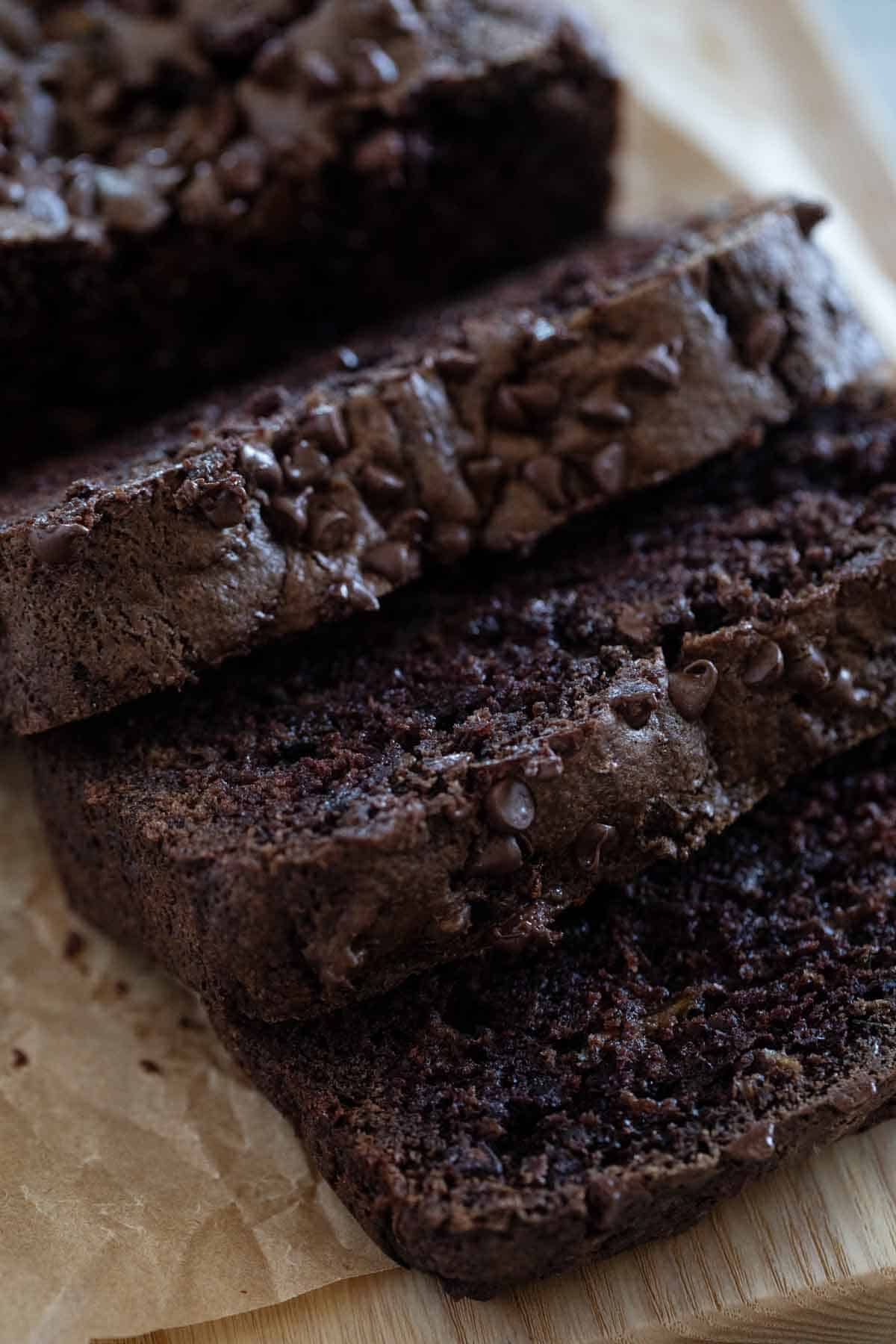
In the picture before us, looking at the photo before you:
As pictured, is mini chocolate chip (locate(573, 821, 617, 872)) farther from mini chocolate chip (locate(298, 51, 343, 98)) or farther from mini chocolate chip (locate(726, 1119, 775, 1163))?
mini chocolate chip (locate(298, 51, 343, 98))

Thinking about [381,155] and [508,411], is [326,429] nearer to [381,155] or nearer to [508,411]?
[508,411]

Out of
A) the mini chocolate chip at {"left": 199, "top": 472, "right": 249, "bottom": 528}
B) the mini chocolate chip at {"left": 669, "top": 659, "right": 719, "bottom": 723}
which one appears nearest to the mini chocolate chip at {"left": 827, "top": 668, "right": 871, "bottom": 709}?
the mini chocolate chip at {"left": 669, "top": 659, "right": 719, "bottom": 723}

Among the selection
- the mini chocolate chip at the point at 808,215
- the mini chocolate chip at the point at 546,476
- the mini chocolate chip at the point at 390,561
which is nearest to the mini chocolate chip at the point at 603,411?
the mini chocolate chip at the point at 546,476

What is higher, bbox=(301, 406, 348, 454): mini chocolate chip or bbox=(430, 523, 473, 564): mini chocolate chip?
bbox=(301, 406, 348, 454): mini chocolate chip

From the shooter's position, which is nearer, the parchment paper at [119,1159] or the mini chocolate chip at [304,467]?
the parchment paper at [119,1159]

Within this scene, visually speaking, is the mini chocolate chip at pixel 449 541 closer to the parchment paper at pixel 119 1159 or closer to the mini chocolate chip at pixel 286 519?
the mini chocolate chip at pixel 286 519

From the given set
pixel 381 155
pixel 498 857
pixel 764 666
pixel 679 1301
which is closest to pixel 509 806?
pixel 498 857
